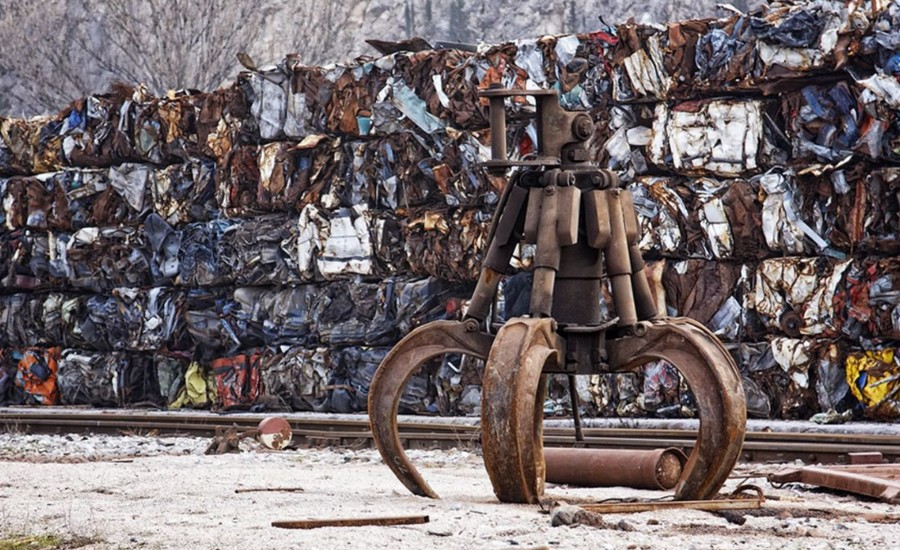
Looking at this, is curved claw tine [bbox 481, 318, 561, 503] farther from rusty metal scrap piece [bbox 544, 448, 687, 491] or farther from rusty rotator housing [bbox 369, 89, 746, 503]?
rusty metal scrap piece [bbox 544, 448, 687, 491]

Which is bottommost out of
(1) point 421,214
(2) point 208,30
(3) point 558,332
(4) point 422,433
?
(4) point 422,433

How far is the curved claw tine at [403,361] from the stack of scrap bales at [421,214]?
26.1ft

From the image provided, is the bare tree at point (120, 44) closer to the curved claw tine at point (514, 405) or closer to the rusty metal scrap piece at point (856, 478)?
the rusty metal scrap piece at point (856, 478)

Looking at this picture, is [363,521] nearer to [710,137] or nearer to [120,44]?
[710,137]

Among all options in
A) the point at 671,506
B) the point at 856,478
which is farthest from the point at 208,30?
the point at 671,506

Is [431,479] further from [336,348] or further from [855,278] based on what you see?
[336,348]

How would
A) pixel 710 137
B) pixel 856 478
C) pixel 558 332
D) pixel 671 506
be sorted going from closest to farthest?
1. pixel 671 506
2. pixel 558 332
3. pixel 856 478
4. pixel 710 137

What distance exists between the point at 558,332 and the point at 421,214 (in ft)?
32.9

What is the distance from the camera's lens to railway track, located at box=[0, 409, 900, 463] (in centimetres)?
1212

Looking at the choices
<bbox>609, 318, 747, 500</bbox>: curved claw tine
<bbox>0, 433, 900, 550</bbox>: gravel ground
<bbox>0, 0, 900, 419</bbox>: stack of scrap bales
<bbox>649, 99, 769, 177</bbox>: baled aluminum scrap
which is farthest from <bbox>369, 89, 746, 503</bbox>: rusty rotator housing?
<bbox>649, 99, 769, 177</bbox>: baled aluminum scrap

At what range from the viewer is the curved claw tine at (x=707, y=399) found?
7297 millimetres

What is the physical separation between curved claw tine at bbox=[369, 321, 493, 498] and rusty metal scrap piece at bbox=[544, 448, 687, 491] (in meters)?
1.57

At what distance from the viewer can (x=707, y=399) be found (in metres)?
7.33

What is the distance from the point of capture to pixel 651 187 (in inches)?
635
